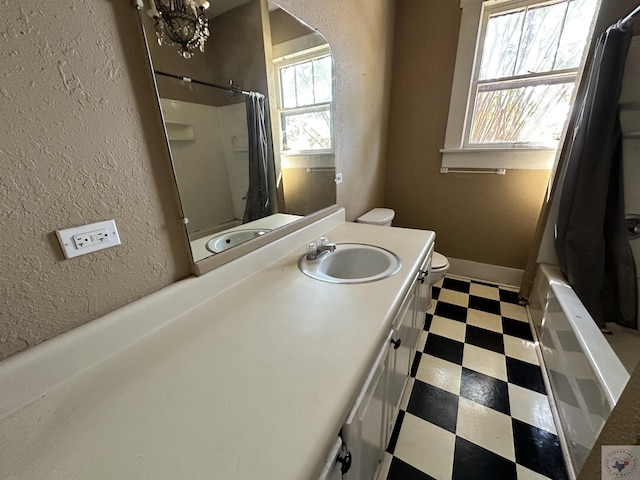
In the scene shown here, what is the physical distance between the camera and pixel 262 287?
0.93 meters

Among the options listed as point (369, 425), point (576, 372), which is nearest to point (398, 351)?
point (369, 425)

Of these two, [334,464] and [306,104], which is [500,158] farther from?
[334,464]

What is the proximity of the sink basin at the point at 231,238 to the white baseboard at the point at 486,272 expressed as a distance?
211cm

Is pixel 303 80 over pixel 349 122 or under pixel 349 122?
over

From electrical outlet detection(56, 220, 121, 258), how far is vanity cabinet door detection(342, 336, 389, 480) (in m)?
0.72

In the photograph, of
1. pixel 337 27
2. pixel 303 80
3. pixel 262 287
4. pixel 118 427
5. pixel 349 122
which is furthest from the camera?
pixel 349 122

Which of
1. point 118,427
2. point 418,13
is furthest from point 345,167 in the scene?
point 118,427

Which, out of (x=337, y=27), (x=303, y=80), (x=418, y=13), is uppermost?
(x=418, y=13)

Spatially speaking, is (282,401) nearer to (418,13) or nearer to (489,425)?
(489,425)

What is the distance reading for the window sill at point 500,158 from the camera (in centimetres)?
186

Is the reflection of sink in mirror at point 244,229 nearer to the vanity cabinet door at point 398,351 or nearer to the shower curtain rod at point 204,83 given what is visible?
the shower curtain rod at point 204,83

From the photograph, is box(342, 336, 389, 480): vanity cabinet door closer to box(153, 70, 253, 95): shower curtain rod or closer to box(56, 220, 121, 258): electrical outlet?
box(56, 220, 121, 258): electrical outlet

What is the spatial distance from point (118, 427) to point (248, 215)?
2.61 ft

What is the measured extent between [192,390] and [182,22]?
1.02m
